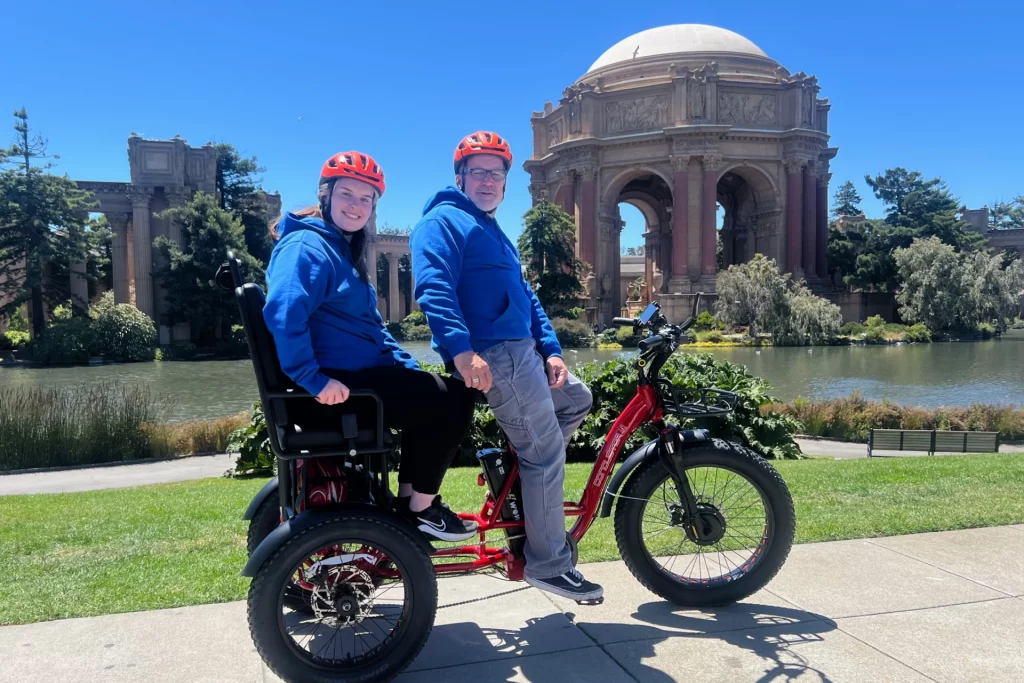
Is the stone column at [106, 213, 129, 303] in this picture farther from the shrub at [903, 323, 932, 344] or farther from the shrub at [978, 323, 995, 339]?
the shrub at [978, 323, 995, 339]

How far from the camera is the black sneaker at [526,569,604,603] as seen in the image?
130 inches

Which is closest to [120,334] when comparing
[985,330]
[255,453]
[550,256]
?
[550,256]

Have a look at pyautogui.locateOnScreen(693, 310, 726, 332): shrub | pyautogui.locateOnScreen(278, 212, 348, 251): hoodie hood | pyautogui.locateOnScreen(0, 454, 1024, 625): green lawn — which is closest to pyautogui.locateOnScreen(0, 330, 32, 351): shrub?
pyautogui.locateOnScreen(693, 310, 726, 332): shrub

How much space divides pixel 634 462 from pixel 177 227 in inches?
2251

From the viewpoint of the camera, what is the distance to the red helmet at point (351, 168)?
3152 millimetres

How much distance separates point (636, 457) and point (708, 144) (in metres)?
59.3

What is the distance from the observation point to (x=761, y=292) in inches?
1886

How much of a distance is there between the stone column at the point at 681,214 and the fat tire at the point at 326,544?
5758 centimetres

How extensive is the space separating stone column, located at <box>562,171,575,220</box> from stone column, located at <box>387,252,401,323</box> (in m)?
29.5

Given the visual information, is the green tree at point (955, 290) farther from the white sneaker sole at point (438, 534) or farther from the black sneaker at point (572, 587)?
the white sneaker sole at point (438, 534)

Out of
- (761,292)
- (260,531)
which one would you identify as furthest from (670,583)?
(761,292)

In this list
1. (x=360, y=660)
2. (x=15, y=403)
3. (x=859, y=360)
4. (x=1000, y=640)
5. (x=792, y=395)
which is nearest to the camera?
(x=360, y=660)

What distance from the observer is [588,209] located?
206ft

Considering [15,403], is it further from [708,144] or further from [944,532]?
[708,144]
